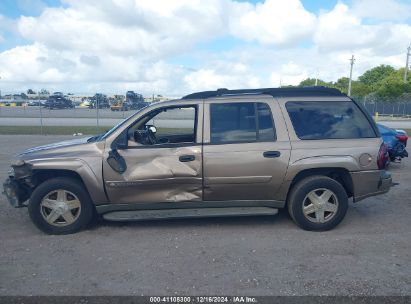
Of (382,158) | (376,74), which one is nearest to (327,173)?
(382,158)

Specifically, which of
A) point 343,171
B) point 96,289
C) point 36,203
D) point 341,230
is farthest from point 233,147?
point 36,203

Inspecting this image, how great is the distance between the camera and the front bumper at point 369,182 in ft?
15.0

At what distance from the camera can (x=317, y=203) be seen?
15.0ft

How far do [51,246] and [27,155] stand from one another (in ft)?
4.07

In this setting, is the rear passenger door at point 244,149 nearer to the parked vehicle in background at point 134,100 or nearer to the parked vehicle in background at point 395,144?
the parked vehicle in background at point 395,144

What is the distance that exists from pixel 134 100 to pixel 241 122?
38847 mm

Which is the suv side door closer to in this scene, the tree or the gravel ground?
the gravel ground

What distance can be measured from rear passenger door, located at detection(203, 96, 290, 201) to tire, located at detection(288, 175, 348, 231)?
30cm

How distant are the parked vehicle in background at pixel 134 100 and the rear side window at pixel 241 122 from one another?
32.5 metres

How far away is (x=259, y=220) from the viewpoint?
198 inches

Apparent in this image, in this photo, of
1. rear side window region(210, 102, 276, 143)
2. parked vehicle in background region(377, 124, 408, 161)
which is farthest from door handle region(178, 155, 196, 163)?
parked vehicle in background region(377, 124, 408, 161)

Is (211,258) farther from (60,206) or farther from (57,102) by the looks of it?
(57,102)

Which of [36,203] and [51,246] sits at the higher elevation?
Result: [36,203]

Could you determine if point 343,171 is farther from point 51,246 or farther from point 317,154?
point 51,246
